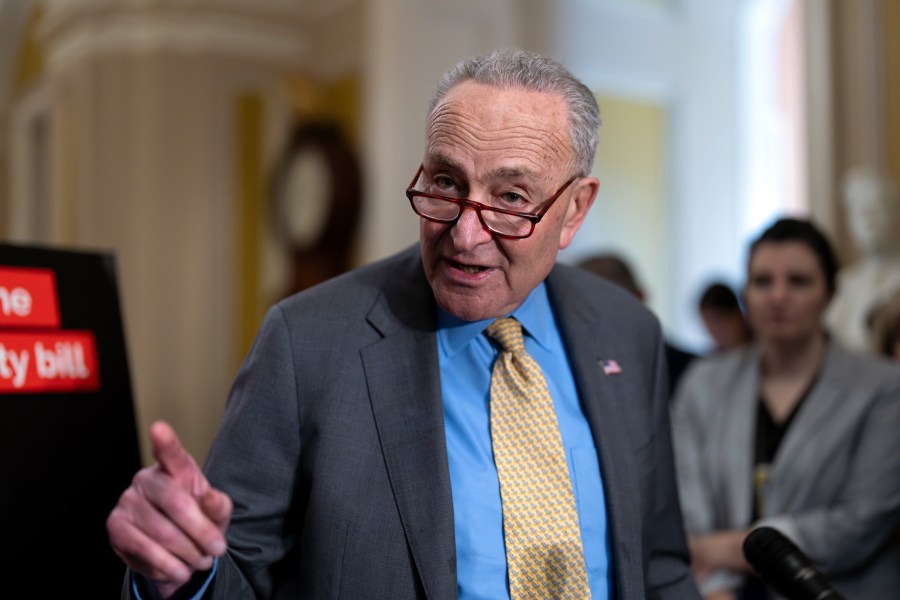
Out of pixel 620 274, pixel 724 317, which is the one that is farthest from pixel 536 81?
pixel 724 317

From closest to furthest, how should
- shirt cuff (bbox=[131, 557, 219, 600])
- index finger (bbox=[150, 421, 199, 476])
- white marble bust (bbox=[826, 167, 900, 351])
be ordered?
1. index finger (bbox=[150, 421, 199, 476])
2. shirt cuff (bbox=[131, 557, 219, 600])
3. white marble bust (bbox=[826, 167, 900, 351])

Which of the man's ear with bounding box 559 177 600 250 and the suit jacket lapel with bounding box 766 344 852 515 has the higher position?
the man's ear with bounding box 559 177 600 250

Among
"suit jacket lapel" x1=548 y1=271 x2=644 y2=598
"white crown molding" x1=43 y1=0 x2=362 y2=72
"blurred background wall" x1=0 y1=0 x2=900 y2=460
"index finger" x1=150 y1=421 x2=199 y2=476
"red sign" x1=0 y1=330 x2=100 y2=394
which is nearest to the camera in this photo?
"index finger" x1=150 y1=421 x2=199 y2=476

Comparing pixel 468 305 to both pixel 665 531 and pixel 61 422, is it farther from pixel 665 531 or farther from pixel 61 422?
pixel 61 422

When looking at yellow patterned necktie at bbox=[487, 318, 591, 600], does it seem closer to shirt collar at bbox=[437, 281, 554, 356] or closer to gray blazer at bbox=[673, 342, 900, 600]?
shirt collar at bbox=[437, 281, 554, 356]

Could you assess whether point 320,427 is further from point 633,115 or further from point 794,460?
point 633,115

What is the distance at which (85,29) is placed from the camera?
22.6 feet

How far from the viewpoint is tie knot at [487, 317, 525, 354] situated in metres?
1.52

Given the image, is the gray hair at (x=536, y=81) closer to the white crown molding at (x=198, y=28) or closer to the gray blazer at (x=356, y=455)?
the gray blazer at (x=356, y=455)

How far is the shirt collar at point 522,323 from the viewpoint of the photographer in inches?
59.6

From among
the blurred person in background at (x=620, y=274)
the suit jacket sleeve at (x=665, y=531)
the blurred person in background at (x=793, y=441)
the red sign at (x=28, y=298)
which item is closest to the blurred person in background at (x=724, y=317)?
the blurred person in background at (x=620, y=274)

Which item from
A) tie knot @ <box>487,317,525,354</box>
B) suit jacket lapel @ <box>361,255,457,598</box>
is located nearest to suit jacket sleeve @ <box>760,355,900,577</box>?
tie knot @ <box>487,317,525,354</box>

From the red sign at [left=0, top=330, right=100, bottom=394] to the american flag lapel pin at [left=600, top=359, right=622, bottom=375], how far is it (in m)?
0.85

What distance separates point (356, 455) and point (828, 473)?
60.1 inches
